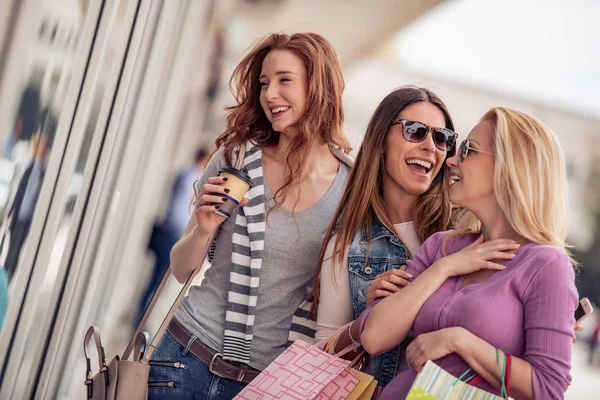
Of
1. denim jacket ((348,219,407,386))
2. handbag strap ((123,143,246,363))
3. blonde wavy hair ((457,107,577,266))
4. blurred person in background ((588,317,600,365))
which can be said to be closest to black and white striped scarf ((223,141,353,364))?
handbag strap ((123,143,246,363))

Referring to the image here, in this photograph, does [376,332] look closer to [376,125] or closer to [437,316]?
[437,316]

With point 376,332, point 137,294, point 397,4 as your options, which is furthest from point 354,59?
point 376,332

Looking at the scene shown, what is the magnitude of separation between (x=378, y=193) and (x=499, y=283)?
2.25 ft

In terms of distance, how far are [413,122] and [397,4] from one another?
7133 mm

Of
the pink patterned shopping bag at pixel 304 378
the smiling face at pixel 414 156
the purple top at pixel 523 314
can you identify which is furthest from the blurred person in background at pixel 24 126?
the purple top at pixel 523 314

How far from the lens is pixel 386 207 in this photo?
232cm

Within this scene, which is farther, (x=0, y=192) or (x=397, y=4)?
(x=397, y=4)

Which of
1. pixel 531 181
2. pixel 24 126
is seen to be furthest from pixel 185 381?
pixel 531 181

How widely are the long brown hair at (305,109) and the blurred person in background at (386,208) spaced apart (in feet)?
0.67

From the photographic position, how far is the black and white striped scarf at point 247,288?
2285 millimetres

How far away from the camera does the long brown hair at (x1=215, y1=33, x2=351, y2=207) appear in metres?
2.50

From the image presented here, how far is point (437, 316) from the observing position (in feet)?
5.78

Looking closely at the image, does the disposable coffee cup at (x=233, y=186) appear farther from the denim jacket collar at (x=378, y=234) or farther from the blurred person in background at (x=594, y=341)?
the blurred person in background at (x=594, y=341)

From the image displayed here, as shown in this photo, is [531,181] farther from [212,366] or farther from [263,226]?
[212,366]
